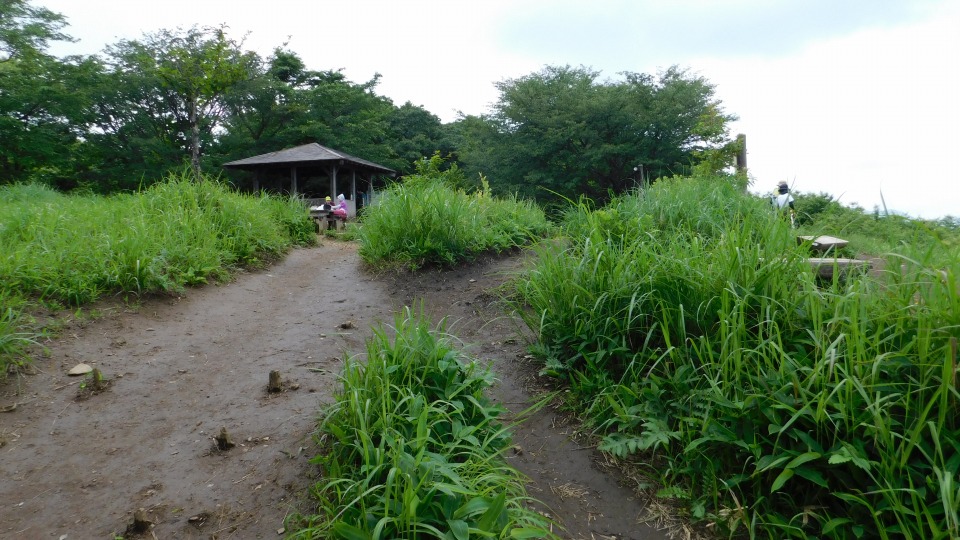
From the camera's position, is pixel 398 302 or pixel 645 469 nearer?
pixel 645 469

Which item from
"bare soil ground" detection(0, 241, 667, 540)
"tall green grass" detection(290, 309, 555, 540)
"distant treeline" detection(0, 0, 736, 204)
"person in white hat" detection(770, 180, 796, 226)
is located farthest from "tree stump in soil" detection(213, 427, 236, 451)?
"distant treeline" detection(0, 0, 736, 204)

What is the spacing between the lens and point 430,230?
17.6 feet

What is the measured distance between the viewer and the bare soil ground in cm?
210

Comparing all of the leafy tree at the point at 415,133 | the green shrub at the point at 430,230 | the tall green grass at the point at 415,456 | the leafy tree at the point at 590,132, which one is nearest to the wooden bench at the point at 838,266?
the tall green grass at the point at 415,456

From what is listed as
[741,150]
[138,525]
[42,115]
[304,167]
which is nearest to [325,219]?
[741,150]

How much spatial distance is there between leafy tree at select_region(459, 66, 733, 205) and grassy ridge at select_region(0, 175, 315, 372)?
14545mm

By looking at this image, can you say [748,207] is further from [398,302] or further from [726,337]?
[398,302]

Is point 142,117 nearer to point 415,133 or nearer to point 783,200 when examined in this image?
point 415,133

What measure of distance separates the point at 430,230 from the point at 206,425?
3.08m

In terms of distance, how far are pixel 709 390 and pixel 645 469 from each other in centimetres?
48

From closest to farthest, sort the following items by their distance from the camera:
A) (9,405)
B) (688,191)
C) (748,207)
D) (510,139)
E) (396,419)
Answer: (396,419)
(9,405)
(748,207)
(688,191)
(510,139)

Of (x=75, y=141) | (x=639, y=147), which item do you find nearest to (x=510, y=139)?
(x=639, y=147)

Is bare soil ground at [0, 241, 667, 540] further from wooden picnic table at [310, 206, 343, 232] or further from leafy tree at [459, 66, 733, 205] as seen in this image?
leafy tree at [459, 66, 733, 205]

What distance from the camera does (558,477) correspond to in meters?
2.46
